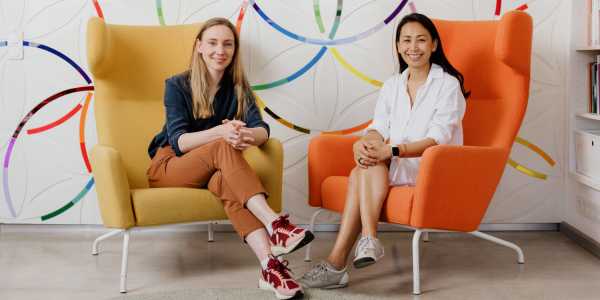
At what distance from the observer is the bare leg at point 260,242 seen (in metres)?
2.61

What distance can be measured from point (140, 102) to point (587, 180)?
2069mm

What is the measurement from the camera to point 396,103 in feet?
9.98

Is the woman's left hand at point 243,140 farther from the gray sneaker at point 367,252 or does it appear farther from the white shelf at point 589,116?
the white shelf at point 589,116

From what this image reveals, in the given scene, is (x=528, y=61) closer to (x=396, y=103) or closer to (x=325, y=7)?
(x=396, y=103)

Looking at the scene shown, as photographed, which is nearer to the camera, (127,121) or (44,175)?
(127,121)

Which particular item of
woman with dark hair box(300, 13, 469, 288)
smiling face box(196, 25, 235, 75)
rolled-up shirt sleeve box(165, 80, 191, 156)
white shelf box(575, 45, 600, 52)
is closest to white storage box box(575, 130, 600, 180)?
white shelf box(575, 45, 600, 52)

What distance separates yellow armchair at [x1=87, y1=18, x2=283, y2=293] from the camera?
9.09ft

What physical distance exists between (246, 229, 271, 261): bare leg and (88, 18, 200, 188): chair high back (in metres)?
0.74

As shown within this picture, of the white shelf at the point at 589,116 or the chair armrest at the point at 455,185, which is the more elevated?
the white shelf at the point at 589,116

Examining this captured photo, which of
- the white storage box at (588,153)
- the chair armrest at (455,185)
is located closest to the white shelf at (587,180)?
the white storage box at (588,153)

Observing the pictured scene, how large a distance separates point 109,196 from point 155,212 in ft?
0.58

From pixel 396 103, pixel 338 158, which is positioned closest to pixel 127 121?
pixel 338 158

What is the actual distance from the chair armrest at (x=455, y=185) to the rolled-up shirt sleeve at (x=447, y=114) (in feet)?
0.65

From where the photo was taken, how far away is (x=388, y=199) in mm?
2719
